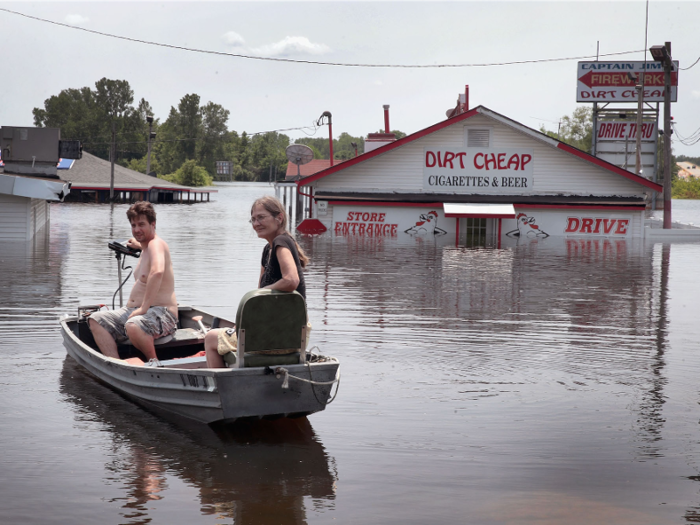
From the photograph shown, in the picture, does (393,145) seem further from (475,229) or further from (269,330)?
(269,330)

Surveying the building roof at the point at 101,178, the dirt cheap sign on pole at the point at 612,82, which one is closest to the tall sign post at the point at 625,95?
the dirt cheap sign on pole at the point at 612,82

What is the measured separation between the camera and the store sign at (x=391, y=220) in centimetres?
3775

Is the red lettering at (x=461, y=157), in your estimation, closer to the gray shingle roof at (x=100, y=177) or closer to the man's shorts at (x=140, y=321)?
the man's shorts at (x=140, y=321)

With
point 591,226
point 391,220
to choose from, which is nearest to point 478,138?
→ point 391,220

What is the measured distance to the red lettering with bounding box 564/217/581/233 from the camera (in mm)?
37469

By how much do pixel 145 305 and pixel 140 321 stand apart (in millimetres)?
153

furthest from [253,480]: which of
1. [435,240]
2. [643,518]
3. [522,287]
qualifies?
[435,240]

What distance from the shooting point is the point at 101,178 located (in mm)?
77062

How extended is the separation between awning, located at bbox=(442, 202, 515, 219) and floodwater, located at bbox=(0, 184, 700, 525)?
21690 mm

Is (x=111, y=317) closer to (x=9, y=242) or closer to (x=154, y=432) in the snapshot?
(x=154, y=432)

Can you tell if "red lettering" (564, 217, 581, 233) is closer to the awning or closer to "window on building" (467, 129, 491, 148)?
the awning

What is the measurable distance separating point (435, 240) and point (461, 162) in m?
5.53

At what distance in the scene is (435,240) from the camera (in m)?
33.4

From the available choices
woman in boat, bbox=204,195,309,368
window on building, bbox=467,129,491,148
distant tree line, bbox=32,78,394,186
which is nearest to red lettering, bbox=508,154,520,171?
window on building, bbox=467,129,491,148
